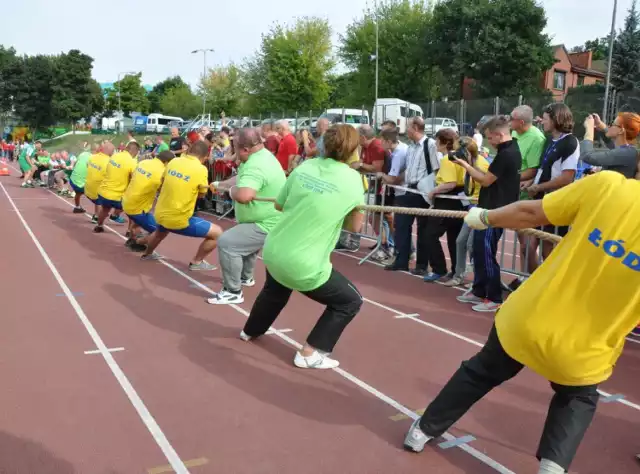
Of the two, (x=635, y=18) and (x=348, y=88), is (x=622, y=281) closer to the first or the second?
(x=635, y=18)

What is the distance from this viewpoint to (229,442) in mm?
3539

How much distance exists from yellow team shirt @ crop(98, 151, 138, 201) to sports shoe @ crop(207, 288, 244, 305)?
187 inches

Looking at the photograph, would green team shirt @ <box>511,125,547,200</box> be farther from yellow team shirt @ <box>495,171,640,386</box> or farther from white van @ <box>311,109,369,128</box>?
white van @ <box>311,109,369,128</box>

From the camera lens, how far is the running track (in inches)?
134

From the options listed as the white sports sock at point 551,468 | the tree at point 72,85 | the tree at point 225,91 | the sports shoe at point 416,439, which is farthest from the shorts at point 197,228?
the tree at point 72,85

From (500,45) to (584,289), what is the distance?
42941mm

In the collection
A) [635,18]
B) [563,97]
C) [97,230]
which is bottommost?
[97,230]

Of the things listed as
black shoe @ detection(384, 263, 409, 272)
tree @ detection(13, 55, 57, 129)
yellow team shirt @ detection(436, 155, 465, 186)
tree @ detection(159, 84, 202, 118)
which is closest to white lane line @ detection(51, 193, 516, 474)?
black shoe @ detection(384, 263, 409, 272)

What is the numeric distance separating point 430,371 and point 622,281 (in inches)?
95.0

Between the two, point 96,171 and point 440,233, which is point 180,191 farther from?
point 96,171

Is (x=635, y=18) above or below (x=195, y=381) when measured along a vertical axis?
above

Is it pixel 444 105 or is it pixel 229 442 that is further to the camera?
pixel 444 105

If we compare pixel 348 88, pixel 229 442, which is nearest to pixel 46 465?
pixel 229 442

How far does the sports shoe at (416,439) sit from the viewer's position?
3.39m
